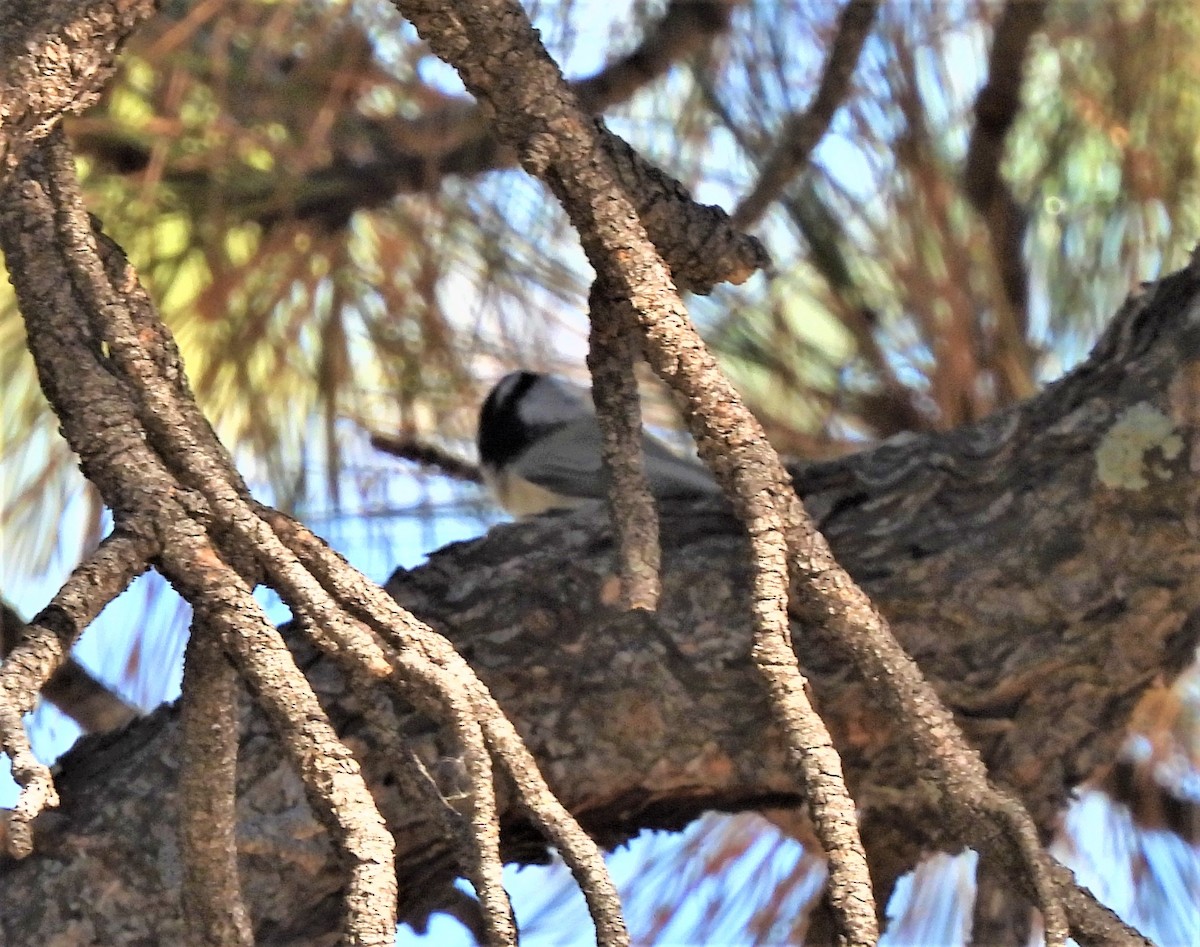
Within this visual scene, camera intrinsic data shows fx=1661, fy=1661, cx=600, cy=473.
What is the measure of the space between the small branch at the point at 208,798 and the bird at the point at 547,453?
657 mm

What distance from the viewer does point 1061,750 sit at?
3.66 ft

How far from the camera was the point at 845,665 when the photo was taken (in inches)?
43.1

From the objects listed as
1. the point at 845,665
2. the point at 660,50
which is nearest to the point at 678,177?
the point at 660,50

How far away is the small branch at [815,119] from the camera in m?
1.37

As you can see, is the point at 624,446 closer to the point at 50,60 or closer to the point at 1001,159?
the point at 50,60

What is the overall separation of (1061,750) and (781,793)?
0.19 meters

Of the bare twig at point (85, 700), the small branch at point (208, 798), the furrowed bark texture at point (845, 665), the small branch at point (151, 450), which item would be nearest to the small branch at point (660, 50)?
the furrowed bark texture at point (845, 665)

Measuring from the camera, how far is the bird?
1.60 metres

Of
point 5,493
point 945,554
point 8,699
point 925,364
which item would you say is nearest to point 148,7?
point 8,699

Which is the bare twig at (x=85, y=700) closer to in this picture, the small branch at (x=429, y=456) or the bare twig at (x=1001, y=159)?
the small branch at (x=429, y=456)

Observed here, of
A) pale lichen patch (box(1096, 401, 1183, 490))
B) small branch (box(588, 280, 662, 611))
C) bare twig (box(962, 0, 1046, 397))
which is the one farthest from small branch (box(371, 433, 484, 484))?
small branch (box(588, 280, 662, 611))

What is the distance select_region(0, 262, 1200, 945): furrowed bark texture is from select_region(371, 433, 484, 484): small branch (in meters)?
0.35

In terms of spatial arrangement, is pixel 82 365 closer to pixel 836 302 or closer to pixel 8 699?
pixel 8 699

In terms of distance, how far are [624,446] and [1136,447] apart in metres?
0.50
